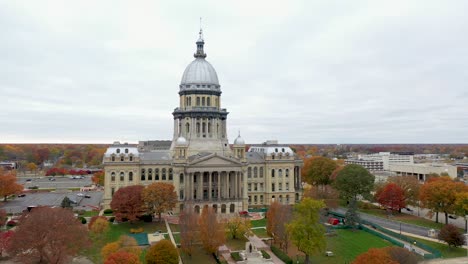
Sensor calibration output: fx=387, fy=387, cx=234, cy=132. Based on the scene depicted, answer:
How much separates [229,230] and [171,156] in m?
33.1

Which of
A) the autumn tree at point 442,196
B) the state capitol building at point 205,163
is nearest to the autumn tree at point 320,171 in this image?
the state capitol building at point 205,163

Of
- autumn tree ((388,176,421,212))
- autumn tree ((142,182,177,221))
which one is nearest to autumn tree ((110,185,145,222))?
autumn tree ((142,182,177,221))

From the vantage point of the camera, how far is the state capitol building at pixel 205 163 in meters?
89.4

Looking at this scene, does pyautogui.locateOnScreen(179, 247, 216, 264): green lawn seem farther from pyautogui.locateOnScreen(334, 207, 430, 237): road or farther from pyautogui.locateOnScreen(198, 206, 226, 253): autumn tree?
pyautogui.locateOnScreen(334, 207, 430, 237): road

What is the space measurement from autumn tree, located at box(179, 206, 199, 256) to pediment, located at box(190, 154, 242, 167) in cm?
2976

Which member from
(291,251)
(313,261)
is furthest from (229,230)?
(313,261)

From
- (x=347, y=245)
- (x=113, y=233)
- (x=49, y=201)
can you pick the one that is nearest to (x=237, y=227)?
(x=347, y=245)

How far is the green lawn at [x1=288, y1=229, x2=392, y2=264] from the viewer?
56281 mm

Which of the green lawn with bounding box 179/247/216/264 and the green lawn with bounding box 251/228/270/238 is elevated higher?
the green lawn with bounding box 251/228/270/238

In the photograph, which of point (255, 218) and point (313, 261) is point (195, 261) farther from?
point (255, 218)

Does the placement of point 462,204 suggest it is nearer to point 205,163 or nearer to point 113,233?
point 205,163

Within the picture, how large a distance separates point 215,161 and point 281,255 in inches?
1438

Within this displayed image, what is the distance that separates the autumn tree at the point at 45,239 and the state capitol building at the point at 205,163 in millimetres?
35662

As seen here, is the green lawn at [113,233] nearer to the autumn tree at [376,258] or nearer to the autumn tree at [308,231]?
the autumn tree at [308,231]
